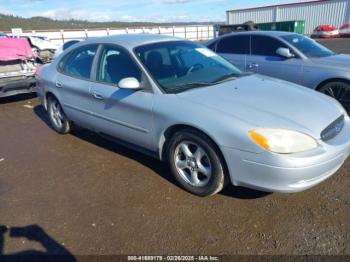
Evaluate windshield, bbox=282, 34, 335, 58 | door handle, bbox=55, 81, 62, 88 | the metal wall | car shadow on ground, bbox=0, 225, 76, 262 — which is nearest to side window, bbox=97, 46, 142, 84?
door handle, bbox=55, 81, 62, 88

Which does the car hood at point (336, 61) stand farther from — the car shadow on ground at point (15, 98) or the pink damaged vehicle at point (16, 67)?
the car shadow on ground at point (15, 98)

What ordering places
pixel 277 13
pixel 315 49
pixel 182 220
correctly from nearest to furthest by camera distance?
1. pixel 182 220
2. pixel 315 49
3. pixel 277 13

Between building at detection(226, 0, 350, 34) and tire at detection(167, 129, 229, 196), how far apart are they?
121 ft

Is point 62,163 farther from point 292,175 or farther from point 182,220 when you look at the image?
point 292,175

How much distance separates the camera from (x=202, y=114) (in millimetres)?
3123

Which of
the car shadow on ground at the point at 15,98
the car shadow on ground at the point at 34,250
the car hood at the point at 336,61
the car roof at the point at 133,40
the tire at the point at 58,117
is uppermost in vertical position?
the car roof at the point at 133,40

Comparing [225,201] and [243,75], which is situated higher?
[243,75]

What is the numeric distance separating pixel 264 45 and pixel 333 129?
3.80 m

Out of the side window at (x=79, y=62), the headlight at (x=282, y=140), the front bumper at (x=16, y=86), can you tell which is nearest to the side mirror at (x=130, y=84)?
the side window at (x=79, y=62)

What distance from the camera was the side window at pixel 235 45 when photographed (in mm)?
6809

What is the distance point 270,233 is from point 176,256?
86 cm

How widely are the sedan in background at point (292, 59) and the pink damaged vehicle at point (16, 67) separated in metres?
4.65

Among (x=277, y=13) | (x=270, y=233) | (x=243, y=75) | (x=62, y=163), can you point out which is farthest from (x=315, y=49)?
(x=277, y=13)

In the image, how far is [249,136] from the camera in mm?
2822
